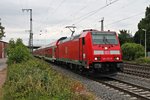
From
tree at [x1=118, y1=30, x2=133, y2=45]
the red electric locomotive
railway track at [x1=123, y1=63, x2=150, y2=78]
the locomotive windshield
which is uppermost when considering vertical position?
tree at [x1=118, y1=30, x2=133, y2=45]

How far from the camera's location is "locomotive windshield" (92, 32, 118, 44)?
72.3ft

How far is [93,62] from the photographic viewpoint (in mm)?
21156

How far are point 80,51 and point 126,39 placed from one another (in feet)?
233

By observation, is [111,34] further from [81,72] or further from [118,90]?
[118,90]

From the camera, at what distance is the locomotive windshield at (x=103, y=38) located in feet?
72.3

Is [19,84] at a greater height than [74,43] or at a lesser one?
lesser

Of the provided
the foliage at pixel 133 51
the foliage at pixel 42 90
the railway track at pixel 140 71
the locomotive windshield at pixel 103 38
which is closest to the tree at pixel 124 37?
the foliage at pixel 133 51

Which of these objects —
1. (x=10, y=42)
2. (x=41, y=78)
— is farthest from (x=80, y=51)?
(x=10, y=42)

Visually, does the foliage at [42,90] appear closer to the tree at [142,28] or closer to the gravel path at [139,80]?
the gravel path at [139,80]

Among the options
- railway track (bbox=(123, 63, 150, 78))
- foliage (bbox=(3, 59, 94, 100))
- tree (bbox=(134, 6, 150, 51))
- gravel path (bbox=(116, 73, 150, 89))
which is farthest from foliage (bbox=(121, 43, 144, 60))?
foliage (bbox=(3, 59, 94, 100))

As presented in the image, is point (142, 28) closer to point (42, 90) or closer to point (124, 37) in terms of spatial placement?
point (124, 37)

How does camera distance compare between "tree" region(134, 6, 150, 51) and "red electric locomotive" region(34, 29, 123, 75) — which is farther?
"tree" region(134, 6, 150, 51)

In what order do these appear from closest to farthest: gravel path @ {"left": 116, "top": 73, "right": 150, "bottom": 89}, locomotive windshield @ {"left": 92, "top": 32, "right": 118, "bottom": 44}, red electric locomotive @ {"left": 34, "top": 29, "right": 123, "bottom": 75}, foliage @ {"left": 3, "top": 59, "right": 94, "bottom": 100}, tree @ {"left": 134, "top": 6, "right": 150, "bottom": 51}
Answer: foliage @ {"left": 3, "top": 59, "right": 94, "bottom": 100}, gravel path @ {"left": 116, "top": 73, "right": 150, "bottom": 89}, red electric locomotive @ {"left": 34, "top": 29, "right": 123, "bottom": 75}, locomotive windshield @ {"left": 92, "top": 32, "right": 118, "bottom": 44}, tree @ {"left": 134, "top": 6, "right": 150, "bottom": 51}

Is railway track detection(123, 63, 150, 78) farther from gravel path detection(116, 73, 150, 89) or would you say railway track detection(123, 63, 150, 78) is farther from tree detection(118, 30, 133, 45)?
tree detection(118, 30, 133, 45)
